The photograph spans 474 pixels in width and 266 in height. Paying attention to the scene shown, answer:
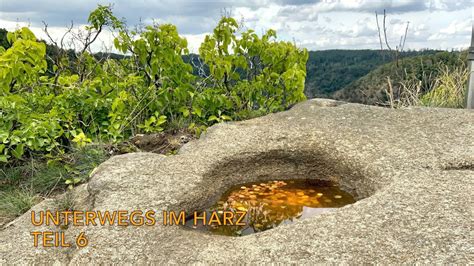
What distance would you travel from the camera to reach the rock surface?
9.76 ft

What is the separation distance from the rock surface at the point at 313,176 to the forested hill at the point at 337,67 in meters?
41.2

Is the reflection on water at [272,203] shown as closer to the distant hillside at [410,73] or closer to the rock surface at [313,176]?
the rock surface at [313,176]

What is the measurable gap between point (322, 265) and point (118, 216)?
163 cm

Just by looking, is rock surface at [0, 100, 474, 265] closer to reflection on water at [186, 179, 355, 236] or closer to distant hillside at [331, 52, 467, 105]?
reflection on water at [186, 179, 355, 236]

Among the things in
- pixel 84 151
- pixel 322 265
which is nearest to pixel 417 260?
pixel 322 265

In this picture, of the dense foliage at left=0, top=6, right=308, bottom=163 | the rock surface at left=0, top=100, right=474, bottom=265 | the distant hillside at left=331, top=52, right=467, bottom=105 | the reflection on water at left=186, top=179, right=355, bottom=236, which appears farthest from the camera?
the distant hillside at left=331, top=52, right=467, bottom=105

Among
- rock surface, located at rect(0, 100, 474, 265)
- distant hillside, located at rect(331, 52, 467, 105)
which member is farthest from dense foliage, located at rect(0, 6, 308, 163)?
distant hillside, located at rect(331, 52, 467, 105)

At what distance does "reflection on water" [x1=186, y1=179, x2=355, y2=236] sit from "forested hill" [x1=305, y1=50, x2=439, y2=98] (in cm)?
4186

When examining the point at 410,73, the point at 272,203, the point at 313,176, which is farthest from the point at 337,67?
the point at 272,203

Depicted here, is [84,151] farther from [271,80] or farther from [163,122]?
[271,80]

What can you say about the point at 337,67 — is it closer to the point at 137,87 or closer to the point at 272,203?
the point at 137,87

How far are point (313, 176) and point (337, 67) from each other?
2102 inches

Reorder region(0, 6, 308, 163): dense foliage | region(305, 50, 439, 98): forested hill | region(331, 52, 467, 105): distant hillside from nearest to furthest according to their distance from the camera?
region(0, 6, 308, 163): dense foliage → region(331, 52, 467, 105): distant hillside → region(305, 50, 439, 98): forested hill

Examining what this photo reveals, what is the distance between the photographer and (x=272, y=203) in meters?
4.05
